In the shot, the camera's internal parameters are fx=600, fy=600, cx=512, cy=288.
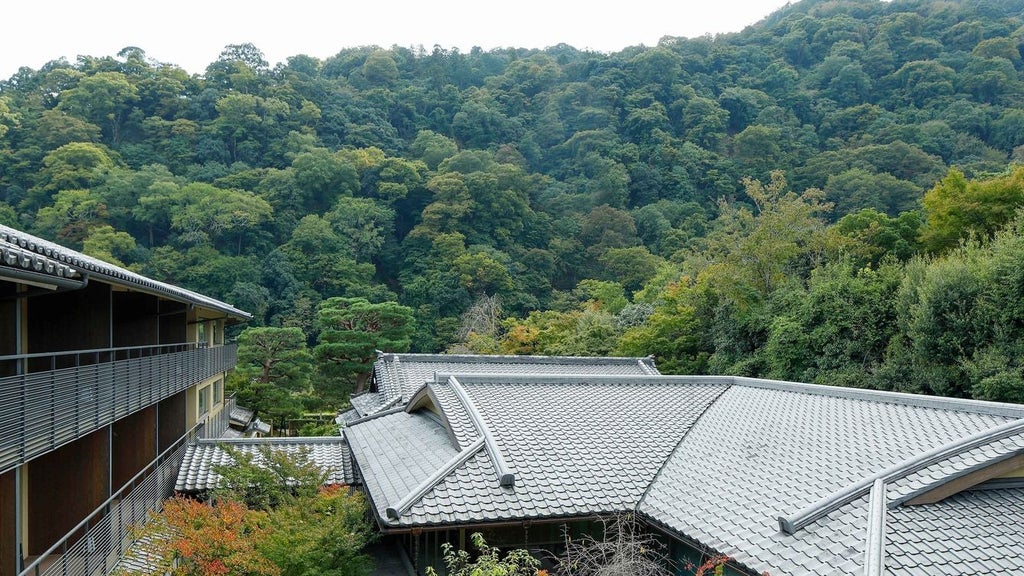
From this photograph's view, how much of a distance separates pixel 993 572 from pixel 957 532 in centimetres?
59

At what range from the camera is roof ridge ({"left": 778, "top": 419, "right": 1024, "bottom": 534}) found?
7.14m

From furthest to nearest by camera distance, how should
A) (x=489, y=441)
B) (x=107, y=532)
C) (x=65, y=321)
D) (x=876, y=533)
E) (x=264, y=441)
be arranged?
(x=264, y=441)
(x=65, y=321)
(x=489, y=441)
(x=107, y=532)
(x=876, y=533)

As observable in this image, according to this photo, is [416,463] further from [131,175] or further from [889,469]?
[131,175]

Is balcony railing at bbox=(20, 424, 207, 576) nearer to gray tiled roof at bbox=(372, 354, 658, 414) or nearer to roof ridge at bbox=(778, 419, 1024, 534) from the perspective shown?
gray tiled roof at bbox=(372, 354, 658, 414)

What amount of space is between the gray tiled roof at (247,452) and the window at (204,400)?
172 inches

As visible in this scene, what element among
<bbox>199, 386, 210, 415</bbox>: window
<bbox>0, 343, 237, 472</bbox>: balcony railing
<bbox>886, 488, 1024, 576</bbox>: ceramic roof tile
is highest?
<bbox>0, 343, 237, 472</bbox>: balcony railing

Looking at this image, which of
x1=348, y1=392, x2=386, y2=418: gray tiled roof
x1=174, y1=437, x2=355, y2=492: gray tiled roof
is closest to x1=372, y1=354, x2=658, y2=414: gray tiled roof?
x1=348, y1=392, x2=386, y2=418: gray tiled roof

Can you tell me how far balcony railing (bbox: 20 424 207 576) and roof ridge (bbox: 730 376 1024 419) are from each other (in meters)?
12.3

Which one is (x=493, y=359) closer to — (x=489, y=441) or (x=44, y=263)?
→ (x=489, y=441)

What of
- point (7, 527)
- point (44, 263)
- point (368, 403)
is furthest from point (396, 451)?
point (368, 403)

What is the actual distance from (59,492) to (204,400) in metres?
10.7

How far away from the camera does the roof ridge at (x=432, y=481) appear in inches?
313

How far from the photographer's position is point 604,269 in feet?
159

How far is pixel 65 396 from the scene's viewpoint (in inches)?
285
